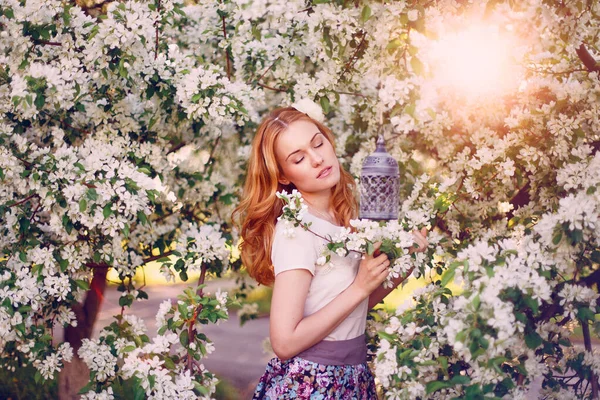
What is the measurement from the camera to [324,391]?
2480 mm

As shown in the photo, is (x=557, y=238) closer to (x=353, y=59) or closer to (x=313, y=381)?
(x=313, y=381)

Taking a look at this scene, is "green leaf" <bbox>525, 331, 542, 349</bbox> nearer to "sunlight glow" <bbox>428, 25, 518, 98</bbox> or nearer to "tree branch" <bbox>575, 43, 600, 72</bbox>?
"sunlight glow" <bbox>428, 25, 518, 98</bbox>

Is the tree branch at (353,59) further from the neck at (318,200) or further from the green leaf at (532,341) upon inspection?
the green leaf at (532,341)

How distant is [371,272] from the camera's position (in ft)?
7.83

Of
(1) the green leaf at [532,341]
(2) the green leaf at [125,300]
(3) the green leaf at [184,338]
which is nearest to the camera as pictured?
(1) the green leaf at [532,341]

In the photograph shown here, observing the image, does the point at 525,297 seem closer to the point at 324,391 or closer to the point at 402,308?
the point at 402,308

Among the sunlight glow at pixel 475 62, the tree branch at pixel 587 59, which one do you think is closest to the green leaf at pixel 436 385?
the sunlight glow at pixel 475 62

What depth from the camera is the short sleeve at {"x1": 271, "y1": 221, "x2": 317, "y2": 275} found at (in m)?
2.44

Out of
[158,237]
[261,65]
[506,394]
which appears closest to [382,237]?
[506,394]

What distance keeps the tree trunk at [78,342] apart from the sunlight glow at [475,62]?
8.87 ft

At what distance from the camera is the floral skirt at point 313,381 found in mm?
2488

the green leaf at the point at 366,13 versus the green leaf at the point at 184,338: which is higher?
the green leaf at the point at 366,13

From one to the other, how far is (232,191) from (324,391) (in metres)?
2.38

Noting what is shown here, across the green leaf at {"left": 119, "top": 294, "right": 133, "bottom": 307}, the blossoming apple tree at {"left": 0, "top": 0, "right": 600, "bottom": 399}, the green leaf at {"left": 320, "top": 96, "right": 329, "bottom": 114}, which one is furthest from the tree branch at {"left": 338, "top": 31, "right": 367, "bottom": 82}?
the green leaf at {"left": 119, "top": 294, "right": 133, "bottom": 307}
